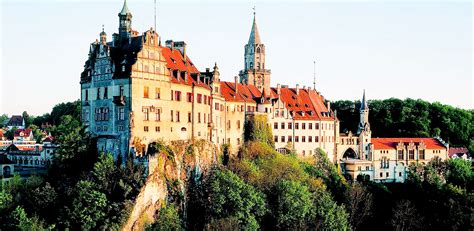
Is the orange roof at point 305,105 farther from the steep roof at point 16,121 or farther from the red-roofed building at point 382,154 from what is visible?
the steep roof at point 16,121

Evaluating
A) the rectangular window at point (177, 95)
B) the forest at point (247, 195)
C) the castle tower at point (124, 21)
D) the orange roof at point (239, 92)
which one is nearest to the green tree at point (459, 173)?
the forest at point (247, 195)

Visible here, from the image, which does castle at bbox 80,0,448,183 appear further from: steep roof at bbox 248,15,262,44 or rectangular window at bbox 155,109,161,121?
steep roof at bbox 248,15,262,44

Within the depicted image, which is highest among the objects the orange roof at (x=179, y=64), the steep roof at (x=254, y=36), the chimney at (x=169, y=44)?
the steep roof at (x=254, y=36)

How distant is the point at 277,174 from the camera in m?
69.6

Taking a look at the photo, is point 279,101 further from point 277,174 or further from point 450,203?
point 450,203

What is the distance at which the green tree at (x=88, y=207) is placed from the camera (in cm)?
5134

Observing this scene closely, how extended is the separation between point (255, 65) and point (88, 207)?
1723 inches

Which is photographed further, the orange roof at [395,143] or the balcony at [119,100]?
the orange roof at [395,143]

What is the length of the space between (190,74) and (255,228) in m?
20.7

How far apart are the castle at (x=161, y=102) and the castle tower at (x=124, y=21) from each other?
11 centimetres

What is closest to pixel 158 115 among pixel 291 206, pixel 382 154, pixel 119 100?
pixel 119 100

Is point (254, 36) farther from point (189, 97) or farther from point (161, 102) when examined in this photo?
point (161, 102)

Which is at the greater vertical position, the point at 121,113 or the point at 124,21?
the point at 124,21

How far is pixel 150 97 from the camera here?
5978 centimetres
